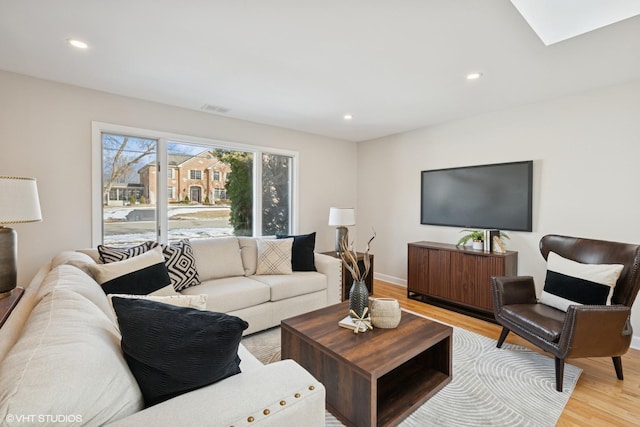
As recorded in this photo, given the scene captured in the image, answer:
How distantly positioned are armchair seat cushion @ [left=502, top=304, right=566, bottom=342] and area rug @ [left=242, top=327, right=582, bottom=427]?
34 cm

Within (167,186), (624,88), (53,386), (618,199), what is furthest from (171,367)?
(624,88)

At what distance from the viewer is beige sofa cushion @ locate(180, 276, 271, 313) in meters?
2.53

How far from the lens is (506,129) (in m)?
3.44

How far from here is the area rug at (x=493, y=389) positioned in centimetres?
171

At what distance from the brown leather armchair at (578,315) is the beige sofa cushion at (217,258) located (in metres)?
2.55

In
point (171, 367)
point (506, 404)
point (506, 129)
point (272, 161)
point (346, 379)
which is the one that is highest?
point (506, 129)

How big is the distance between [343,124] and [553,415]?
3557 mm

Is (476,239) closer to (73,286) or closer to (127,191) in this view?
(73,286)

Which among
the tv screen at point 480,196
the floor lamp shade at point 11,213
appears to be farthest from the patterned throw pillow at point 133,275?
the tv screen at point 480,196

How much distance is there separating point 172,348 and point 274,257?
2.36m

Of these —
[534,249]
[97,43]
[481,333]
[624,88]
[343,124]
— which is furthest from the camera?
[343,124]

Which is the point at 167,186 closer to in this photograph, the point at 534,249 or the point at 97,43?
the point at 97,43

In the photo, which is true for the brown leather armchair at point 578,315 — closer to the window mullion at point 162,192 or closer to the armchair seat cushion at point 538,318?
the armchair seat cushion at point 538,318

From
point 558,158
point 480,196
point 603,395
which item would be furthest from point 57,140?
point 558,158
